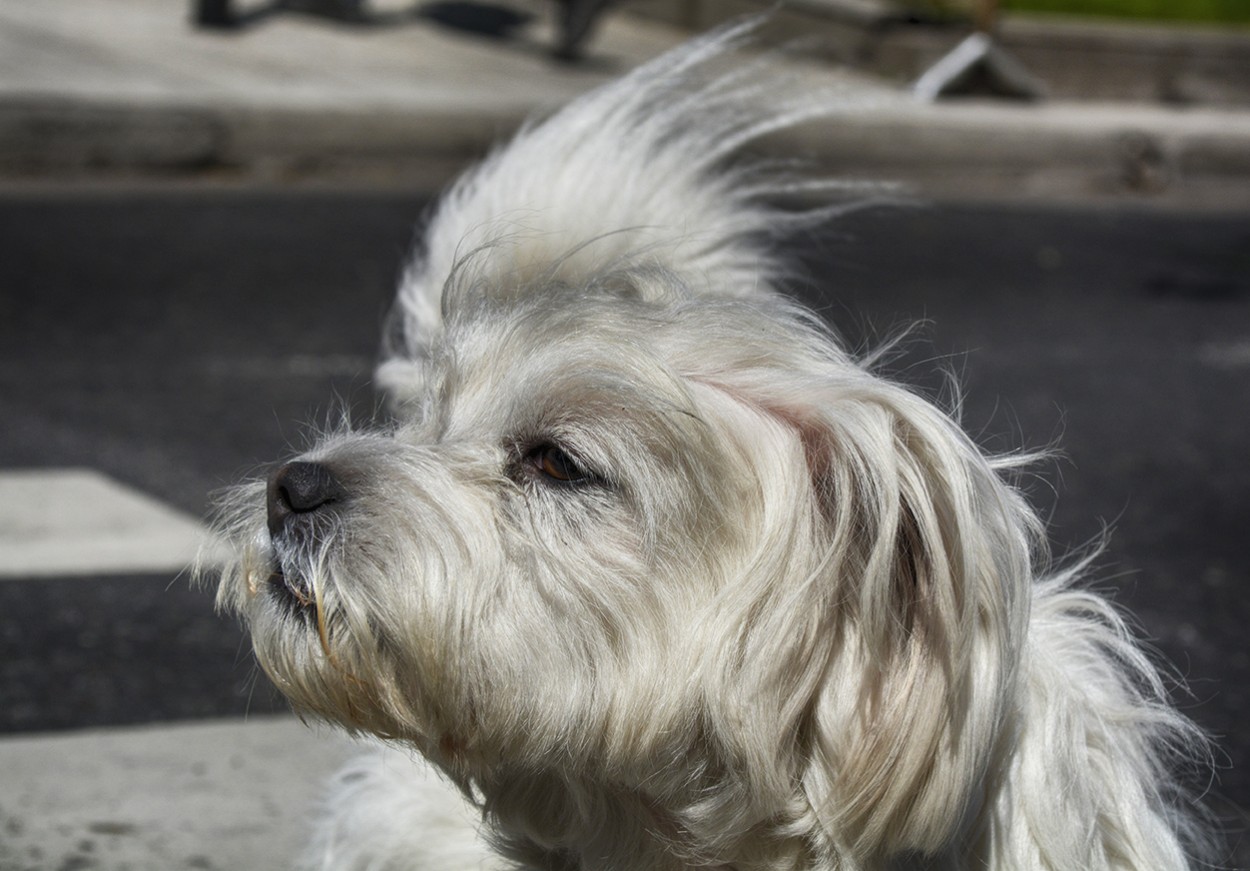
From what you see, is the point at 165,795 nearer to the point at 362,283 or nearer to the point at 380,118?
the point at 362,283

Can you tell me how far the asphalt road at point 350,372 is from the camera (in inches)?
157

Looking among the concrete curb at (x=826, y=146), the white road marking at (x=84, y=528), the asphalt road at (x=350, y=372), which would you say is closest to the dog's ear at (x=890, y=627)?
the asphalt road at (x=350, y=372)

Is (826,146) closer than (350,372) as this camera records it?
No

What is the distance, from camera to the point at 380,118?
991cm

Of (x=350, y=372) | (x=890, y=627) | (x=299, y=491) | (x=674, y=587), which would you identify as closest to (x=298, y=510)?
(x=299, y=491)

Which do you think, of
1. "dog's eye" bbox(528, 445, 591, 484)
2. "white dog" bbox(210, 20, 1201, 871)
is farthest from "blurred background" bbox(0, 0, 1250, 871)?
"dog's eye" bbox(528, 445, 591, 484)

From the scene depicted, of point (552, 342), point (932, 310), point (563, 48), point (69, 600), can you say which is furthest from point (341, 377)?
point (563, 48)

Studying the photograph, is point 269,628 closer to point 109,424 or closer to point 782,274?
point 782,274

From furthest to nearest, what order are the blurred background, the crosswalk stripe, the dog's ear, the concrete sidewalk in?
the concrete sidewalk < the blurred background < the crosswalk stripe < the dog's ear

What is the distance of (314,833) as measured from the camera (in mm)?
2904

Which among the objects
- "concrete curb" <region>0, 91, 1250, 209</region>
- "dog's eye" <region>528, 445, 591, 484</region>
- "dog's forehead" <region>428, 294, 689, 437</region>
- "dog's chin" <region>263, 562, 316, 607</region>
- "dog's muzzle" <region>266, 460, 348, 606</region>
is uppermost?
"dog's forehead" <region>428, 294, 689, 437</region>

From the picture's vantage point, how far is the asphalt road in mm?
3977

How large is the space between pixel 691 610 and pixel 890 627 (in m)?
0.27

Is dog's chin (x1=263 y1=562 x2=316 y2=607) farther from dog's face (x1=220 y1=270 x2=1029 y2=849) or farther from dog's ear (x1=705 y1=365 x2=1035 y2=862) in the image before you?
dog's ear (x1=705 y1=365 x2=1035 y2=862)
